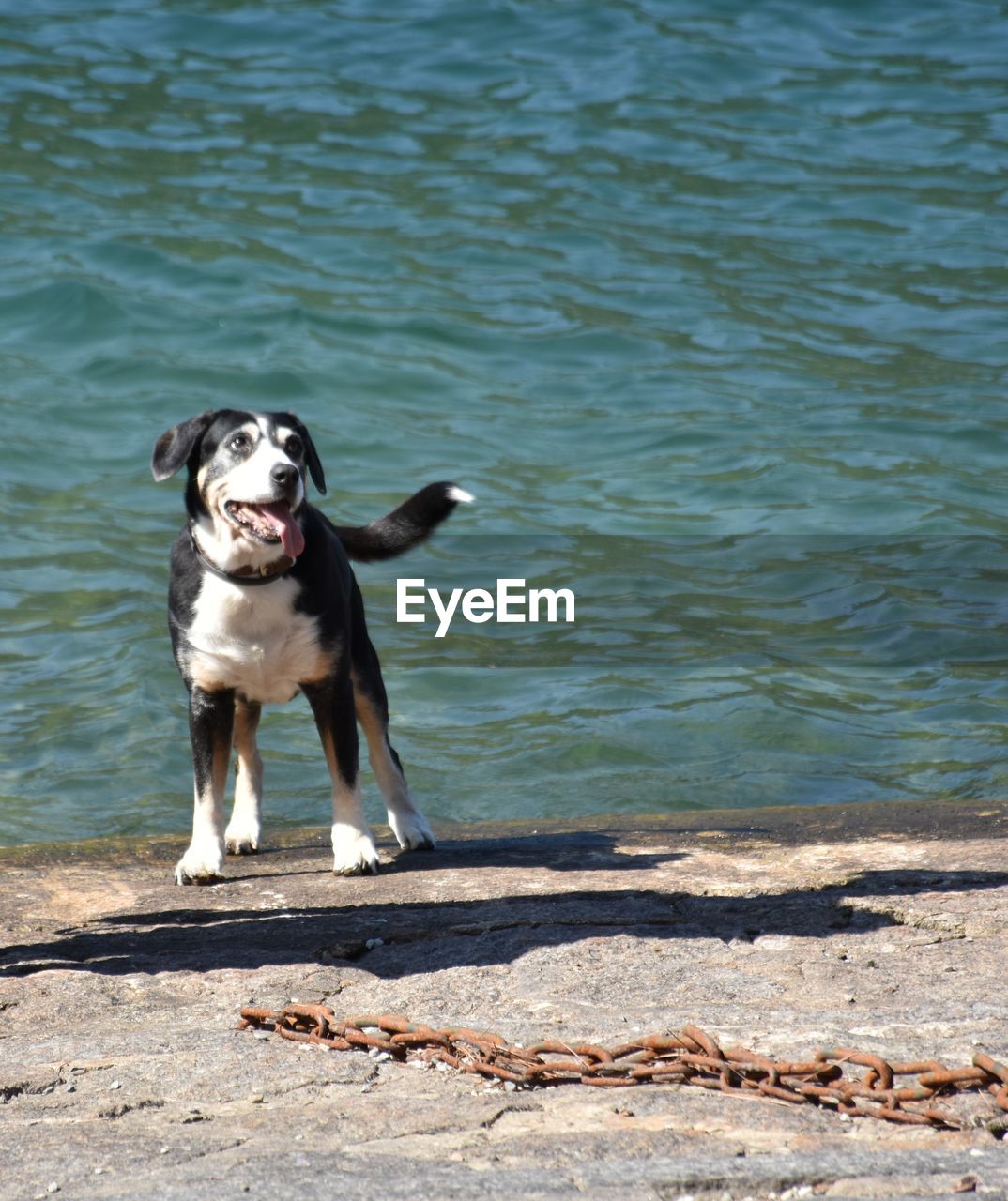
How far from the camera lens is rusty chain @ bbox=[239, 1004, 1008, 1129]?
3.02 meters

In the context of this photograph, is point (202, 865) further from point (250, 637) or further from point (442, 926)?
point (442, 926)

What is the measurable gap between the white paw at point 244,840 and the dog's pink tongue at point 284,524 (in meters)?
1.33

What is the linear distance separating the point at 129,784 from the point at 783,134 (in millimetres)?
12631

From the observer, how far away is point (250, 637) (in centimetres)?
524

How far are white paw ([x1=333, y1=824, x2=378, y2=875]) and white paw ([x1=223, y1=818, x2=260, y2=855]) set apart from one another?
65 cm

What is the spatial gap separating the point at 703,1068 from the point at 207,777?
102 inches

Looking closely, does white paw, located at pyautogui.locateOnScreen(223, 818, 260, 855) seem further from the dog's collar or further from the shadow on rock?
the dog's collar

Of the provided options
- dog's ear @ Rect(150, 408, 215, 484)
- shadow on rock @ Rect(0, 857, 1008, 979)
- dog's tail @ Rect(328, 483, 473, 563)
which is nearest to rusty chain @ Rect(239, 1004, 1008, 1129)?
shadow on rock @ Rect(0, 857, 1008, 979)

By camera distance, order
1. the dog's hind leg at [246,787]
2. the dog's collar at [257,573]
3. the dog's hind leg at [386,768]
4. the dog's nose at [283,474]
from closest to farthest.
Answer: the dog's nose at [283,474]
the dog's collar at [257,573]
the dog's hind leg at [386,768]
the dog's hind leg at [246,787]

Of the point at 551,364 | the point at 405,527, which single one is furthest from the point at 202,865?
the point at 551,364

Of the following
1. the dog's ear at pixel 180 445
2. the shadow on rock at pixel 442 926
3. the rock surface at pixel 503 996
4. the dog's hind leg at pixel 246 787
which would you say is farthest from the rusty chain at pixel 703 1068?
the dog's hind leg at pixel 246 787

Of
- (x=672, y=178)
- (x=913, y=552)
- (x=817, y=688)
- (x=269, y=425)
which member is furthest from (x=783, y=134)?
(x=269, y=425)

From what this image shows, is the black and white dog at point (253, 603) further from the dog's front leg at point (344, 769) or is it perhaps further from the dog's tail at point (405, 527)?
the dog's tail at point (405, 527)

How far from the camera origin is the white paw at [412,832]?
5.89 meters
